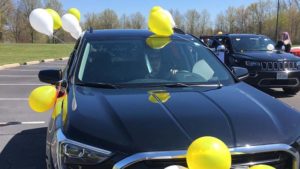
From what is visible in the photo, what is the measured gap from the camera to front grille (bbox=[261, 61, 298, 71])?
10.7 m

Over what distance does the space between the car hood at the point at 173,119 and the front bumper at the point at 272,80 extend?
6966mm

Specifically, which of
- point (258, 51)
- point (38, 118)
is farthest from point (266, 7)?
point (38, 118)

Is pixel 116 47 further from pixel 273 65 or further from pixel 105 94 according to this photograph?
pixel 273 65

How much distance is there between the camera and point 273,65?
10719mm

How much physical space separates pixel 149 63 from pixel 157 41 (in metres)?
0.48

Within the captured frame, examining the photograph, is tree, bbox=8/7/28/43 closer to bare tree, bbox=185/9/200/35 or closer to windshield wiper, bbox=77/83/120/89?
bare tree, bbox=185/9/200/35

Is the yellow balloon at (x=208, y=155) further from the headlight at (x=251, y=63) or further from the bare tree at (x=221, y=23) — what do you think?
the bare tree at (x=221, y=23)

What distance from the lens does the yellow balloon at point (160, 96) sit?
3.55 m

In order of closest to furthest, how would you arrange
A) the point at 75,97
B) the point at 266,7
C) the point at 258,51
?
1. the point at 75,97
2. the point at 258,51
3. the point at 266,7

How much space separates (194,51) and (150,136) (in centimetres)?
225

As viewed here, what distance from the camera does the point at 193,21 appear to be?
86938 mm

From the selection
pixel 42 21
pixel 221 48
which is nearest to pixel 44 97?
pixel 42 21

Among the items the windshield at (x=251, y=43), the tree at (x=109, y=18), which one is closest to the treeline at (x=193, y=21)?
the tree at (x=109, y=18)

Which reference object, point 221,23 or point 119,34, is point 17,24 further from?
point 119,34
